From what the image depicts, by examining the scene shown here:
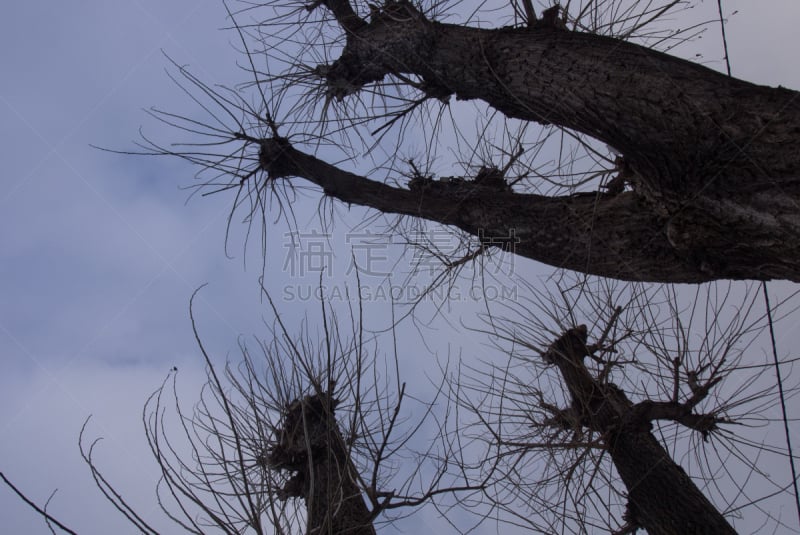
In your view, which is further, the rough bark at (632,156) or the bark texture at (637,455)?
the bark texture at (637,455)

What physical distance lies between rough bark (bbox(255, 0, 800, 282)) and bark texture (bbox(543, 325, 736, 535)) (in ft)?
2.92

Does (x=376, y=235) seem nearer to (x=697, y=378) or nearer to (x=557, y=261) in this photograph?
(x=557, y=261)

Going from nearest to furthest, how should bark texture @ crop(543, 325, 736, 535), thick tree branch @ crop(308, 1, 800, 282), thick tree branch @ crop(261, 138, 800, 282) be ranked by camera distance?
thick tree branch @ crop(308, 1, 800, 282) < thick tree branch @ crop(261, 138, 800, 282) < bark texture @ crop(543, 325, 736, 535)

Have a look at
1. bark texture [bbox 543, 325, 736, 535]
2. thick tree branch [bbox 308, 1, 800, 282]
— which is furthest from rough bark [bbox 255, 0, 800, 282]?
bark texture [bbox 543, 325, 736, 535]

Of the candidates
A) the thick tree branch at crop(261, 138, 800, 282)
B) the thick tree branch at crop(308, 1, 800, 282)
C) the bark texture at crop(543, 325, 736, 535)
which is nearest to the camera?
the thick tree branch at crop(308, 1, 800, 282)

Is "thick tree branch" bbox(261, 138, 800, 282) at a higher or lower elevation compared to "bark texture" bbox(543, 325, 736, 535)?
higher

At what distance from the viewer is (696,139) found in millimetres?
1942

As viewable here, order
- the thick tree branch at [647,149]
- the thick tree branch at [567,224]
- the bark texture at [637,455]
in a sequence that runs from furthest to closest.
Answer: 1. the bark texture at [637,455]
2. the thick tree branch at [567,224]
3. the thick tree branch at [647,149]

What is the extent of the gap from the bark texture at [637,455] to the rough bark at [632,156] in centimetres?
89

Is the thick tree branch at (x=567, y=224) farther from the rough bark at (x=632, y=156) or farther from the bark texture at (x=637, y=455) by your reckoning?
the bark texture at (x=637, y=455)

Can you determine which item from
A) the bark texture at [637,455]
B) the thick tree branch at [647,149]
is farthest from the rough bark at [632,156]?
the bark texture at [637,455]

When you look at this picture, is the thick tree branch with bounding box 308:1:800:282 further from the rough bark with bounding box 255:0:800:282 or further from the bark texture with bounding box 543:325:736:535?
the bark texture with bounding box 543:325:736:535

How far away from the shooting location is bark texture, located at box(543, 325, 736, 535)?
8.67ft

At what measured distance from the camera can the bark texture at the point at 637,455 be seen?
2.64 meters
